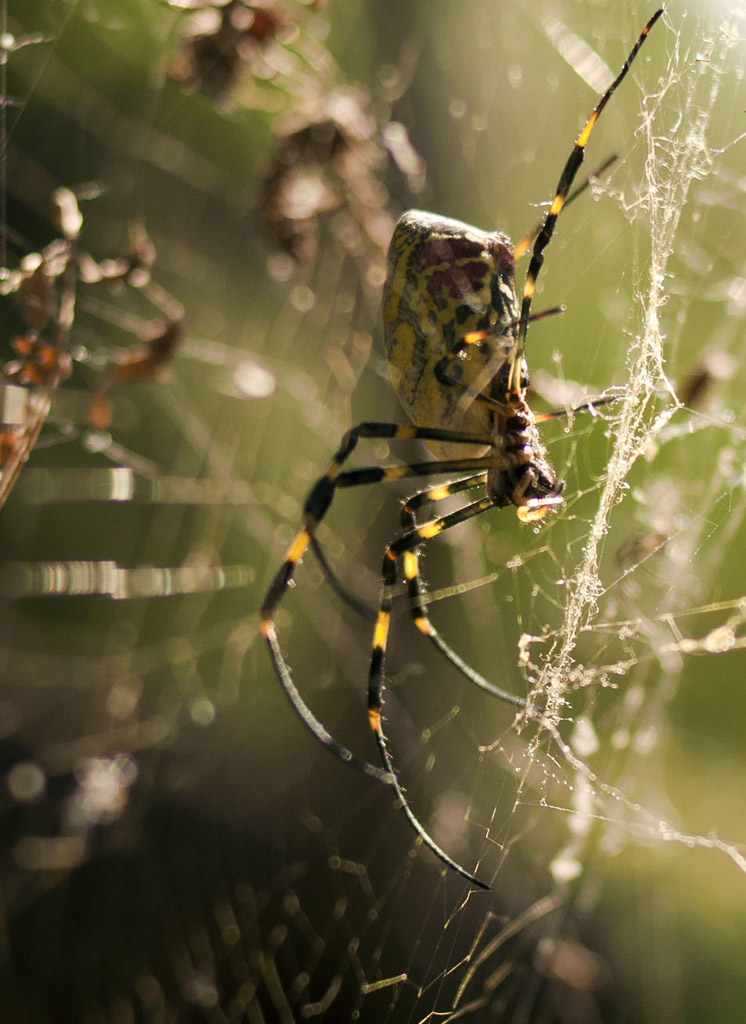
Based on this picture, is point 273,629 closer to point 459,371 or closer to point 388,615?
point 388,615

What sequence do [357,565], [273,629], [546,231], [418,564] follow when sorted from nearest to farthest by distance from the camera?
[546,231], [273,629], [418,564], [357,565]

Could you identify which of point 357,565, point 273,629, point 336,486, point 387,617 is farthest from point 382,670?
point 357,565

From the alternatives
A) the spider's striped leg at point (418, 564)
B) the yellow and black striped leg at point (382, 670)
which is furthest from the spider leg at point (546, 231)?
the yellow and black striped leg at point (382, 670)

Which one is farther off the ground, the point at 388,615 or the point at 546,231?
the point at 546,231

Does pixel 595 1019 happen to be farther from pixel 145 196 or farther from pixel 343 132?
pixel 145 196

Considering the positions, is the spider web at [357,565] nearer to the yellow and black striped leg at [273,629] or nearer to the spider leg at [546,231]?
the spider leg at [546,231]

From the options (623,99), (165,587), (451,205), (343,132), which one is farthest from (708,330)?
(165,587)

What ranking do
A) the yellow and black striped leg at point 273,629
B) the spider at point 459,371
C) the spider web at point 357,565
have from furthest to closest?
the spider web at point 357,565 < the yellow and black striped leg at point 273,629 < the spider at point 459,371

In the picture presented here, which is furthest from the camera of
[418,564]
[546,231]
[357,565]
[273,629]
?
[357,565]
